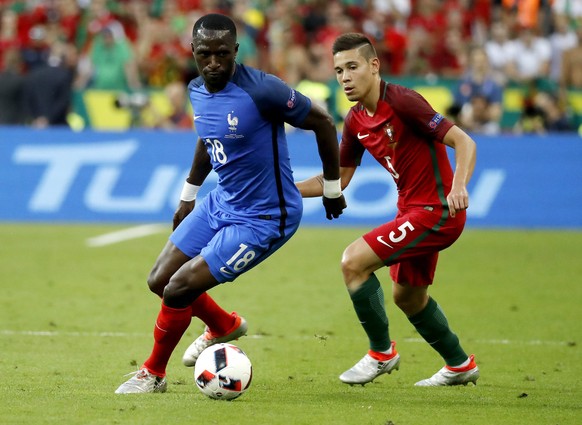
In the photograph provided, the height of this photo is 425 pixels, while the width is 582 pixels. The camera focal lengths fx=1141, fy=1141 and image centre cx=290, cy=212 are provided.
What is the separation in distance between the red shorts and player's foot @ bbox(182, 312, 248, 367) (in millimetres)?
1182

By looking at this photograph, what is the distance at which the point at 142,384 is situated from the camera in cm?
673

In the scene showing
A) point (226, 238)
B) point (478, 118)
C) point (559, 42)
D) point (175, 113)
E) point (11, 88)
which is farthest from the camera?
point (559, 42)

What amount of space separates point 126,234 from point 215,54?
9.71 m

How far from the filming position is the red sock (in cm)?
756

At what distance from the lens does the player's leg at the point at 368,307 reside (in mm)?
7105

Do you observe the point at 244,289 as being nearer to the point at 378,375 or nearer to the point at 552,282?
the point at 552,282

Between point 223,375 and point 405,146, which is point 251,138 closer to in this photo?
point 405,146

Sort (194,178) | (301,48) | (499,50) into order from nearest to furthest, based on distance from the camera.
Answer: (194,178) < (301,48) < (499,50)

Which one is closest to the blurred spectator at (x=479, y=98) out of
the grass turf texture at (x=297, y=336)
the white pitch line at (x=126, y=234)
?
the grass turf texture at (x=297, y=336)

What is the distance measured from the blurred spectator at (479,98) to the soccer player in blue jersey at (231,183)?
11.1 metres

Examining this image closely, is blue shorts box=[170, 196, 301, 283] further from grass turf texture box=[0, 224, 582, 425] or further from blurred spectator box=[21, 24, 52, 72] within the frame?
blurred spectator box=[21, 24, 52, 72]

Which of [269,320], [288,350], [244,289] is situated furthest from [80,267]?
[288,350]

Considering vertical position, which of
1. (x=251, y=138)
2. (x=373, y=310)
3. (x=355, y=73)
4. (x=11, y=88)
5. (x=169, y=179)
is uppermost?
(x=355, y=73)

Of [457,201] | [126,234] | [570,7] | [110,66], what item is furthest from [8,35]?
[457,201]
